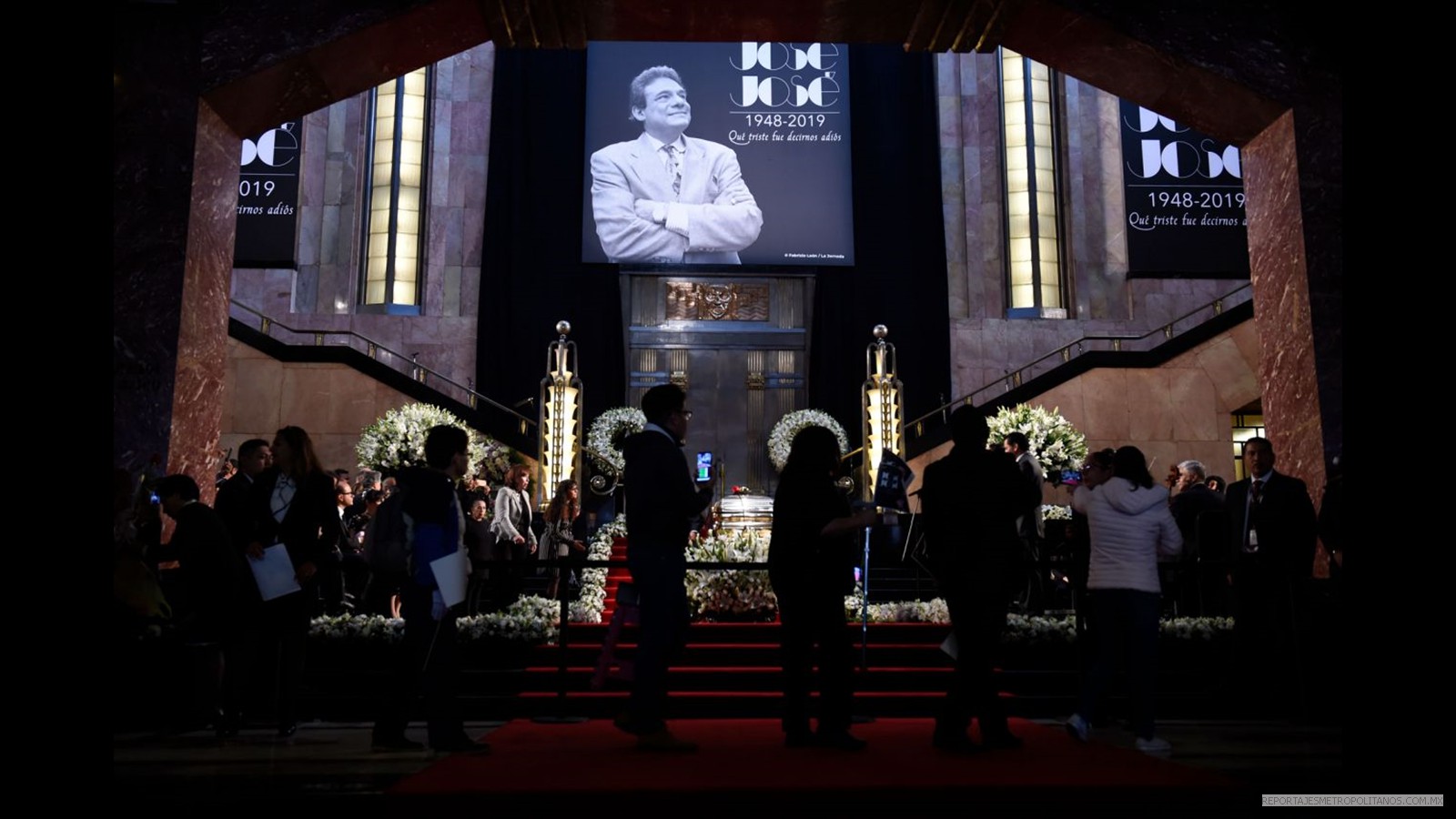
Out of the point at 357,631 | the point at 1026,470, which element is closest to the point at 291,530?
the point at 357,631

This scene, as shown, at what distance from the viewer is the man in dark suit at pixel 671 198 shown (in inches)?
825

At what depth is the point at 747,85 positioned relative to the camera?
21.6 meters

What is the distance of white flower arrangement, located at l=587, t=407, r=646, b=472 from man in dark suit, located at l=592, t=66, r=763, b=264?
3.77m

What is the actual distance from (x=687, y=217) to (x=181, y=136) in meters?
13.6

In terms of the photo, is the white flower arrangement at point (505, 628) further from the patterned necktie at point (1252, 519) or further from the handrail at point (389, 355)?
the handrail at point (389, 355)

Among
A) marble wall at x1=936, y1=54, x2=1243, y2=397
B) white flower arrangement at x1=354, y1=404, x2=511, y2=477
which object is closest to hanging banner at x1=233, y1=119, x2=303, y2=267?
white flower arrangement at x1=354, y1=404, x2=511, y2=477

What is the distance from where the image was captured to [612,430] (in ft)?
59.6

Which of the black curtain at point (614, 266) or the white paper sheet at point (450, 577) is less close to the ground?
the black curtain at point (614, 266)

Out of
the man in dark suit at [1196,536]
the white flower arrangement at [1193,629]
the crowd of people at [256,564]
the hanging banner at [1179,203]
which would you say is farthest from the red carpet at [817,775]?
the hanging banner at [1179,203]

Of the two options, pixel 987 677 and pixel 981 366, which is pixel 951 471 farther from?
pixel 981 366

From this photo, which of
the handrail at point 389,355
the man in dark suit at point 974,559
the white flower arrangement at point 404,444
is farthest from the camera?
the handrail at point 389,355

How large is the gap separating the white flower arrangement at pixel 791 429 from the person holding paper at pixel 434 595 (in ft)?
45.6

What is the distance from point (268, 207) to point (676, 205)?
7.49 meters

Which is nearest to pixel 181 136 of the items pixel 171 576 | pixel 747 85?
pixel 171 576
